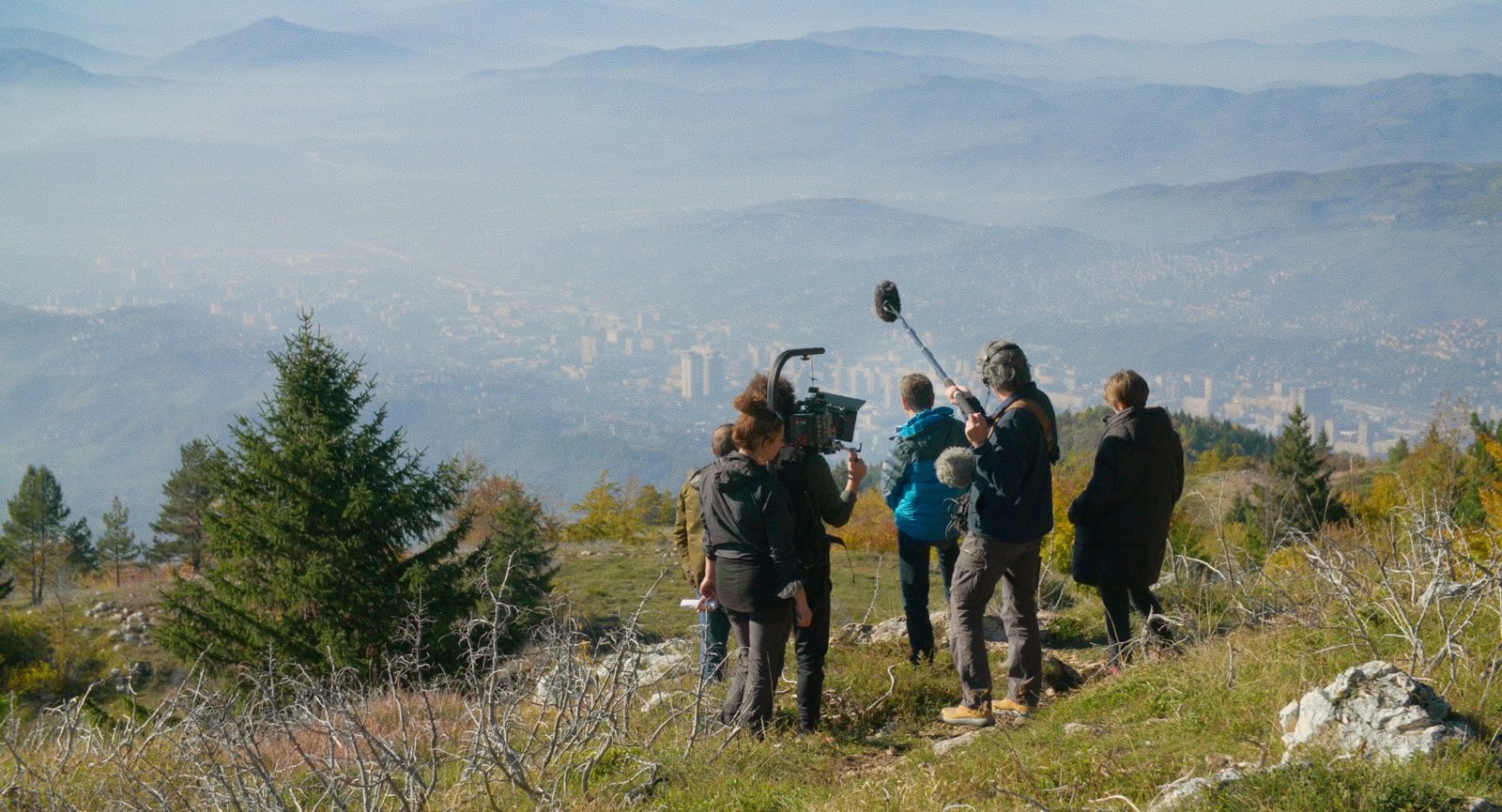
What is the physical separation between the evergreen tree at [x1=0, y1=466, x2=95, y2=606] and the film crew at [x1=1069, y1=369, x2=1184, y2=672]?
60.6m

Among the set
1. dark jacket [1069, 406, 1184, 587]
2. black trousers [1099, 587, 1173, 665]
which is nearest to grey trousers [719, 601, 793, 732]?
dark jacket [1069, 406, 1184, 587]

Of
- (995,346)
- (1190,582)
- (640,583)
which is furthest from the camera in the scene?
(640,583)

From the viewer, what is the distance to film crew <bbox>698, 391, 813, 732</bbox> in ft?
17.3

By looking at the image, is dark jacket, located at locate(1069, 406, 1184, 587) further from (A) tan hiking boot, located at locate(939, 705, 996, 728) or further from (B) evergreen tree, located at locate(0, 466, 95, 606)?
(B) evergreen tree, located at locate(0, 466, 95, 606)

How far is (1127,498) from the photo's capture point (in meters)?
6.06

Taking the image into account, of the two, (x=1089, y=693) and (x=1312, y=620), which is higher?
(x=1312, y=620)

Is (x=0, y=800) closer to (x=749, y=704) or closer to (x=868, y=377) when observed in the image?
(x=749, y=704)

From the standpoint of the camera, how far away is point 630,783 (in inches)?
196

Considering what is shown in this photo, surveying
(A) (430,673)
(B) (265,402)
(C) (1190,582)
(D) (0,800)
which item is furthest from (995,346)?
(B) (265,402)

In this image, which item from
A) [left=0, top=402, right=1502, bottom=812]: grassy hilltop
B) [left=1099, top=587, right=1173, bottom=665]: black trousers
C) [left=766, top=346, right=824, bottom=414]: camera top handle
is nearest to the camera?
[left=0, top=402, right=1502, bottom=812]: grassy hilltop

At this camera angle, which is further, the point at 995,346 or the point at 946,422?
the point at 946,422

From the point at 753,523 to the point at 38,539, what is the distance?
209 feet

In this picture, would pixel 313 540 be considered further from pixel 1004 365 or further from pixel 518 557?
pixel 1004 365

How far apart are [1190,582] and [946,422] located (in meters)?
2.82
